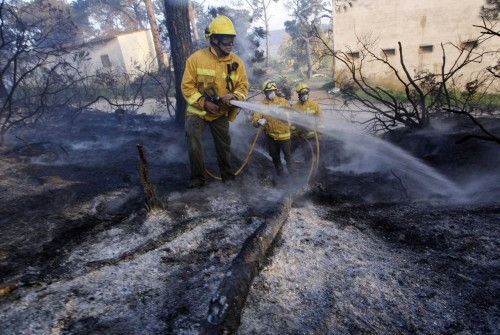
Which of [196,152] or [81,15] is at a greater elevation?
[81,15]

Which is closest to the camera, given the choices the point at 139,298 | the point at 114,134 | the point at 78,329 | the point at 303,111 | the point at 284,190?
the point at 78,329

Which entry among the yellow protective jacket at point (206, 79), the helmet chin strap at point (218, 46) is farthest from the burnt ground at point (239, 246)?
the helmet chin strap at point (218, 46)

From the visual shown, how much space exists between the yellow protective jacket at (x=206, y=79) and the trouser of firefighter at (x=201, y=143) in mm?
98

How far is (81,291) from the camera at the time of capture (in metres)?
2.53

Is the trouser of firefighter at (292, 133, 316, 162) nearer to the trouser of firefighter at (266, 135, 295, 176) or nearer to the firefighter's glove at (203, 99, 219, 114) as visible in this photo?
the trouser of firefighter at (266, 135, 295, 176)

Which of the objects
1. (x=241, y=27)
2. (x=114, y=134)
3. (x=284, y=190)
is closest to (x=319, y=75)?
(x=241, y=27)

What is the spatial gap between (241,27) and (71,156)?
118 feet

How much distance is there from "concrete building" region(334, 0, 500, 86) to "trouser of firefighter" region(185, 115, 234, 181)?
11.7m

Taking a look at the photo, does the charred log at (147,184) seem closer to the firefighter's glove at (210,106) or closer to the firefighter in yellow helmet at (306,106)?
the firefighter's glove at (210,106)

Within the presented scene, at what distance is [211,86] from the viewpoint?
4.47m

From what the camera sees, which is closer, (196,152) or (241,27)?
(196,152)

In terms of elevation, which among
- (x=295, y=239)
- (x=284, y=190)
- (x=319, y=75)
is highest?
(x=295, y=239)

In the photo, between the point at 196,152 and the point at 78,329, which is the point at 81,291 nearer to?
→ the point at 78,329

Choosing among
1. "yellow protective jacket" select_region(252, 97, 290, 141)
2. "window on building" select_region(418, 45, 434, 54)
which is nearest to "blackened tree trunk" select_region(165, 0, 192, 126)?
"yellow protective jacket" select_region(252, 97, 290, 141)
